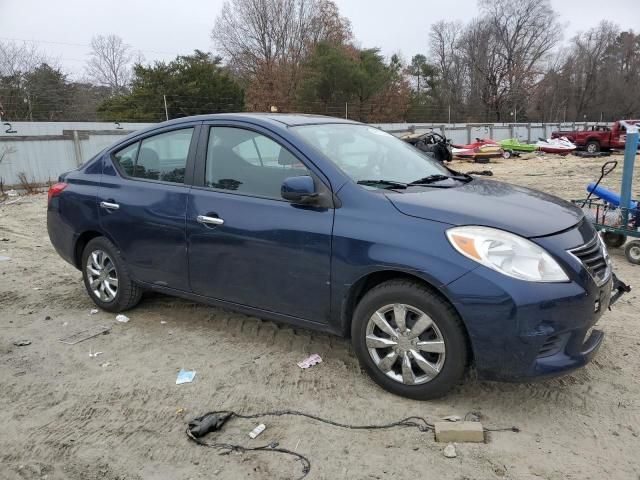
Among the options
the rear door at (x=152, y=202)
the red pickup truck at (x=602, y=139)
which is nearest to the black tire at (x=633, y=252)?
the rear door at (x=152, y=202)

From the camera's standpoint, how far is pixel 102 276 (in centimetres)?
478

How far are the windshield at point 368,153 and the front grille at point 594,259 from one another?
1191mm

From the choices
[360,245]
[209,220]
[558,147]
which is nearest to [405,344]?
[360,245]

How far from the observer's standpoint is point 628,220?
252 inches

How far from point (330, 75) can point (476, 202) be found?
40602 millimetres

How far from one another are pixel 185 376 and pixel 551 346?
2290 mm

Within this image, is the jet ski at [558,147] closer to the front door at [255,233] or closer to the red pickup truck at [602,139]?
the red pickup truck at [602,139]

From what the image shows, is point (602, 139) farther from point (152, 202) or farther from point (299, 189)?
point (299, 189)

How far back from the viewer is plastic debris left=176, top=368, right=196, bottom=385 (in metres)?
3.54

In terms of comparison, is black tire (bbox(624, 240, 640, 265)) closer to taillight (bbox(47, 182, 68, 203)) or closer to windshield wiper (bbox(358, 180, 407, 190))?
windshield wiper (bbox(358, 180, 407, 190))

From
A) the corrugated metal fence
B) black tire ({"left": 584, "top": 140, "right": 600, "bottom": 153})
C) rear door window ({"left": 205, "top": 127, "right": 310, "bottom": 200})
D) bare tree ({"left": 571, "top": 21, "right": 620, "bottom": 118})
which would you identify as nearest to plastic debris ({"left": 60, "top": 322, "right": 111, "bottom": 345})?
rear door window ({"left": 205, "top": 127, "right": 310, "bottom": 200})

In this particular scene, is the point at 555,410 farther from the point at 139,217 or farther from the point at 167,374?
the point at 139,217

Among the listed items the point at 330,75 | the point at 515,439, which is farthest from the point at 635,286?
the point at 330,75

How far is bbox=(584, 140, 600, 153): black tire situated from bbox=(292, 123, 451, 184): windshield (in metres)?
27.2
